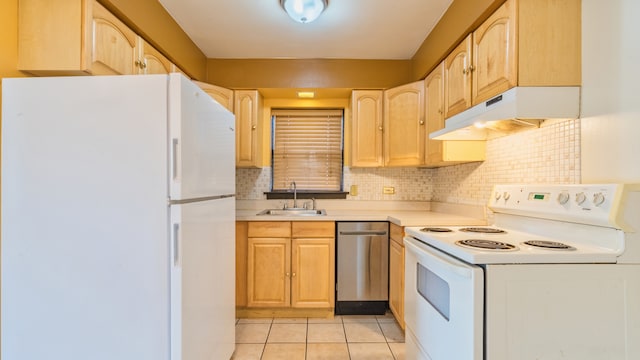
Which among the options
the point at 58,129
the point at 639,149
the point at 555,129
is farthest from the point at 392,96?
the point at 58,129

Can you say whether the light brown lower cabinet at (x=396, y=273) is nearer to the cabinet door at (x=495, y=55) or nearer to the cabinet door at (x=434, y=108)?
the cabinet door at (x=434, y=108)

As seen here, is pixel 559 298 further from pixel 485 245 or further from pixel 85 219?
pixel 85 219

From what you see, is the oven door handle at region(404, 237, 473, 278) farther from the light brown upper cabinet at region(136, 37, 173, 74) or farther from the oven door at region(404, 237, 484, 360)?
the light brown upper cabinet at region(136, 37, 173, 74)

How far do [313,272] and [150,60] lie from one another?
193 cm

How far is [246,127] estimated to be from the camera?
2660 millimetres

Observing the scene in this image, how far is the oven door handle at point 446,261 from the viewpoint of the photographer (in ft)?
3.39

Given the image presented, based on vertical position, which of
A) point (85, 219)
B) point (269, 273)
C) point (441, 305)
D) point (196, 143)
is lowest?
point (269, 273)

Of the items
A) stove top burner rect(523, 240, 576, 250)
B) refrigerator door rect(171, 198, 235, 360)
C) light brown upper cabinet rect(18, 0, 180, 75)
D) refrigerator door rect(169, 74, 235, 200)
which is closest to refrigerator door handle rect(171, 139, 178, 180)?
refrigerator door rect(169, 74, 235, 200)

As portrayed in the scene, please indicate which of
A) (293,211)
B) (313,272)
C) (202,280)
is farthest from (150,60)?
(313,272)

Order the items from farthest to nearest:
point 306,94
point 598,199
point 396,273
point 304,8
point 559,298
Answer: point 306,94 → point 396,273 → point 304,8 → point 598,199 → point 559,298

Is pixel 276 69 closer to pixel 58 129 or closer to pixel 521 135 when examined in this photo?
pixel 58 129

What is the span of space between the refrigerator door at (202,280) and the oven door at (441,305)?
104 cm

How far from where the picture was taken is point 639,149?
3.67 ft

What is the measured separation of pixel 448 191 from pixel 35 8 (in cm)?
291
